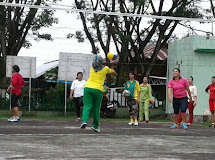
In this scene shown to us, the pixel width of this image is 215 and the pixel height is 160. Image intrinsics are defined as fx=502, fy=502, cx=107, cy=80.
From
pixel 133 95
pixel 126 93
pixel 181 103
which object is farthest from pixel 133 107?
pixel 181 103

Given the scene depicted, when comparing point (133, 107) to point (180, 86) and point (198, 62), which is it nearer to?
point (180, 86)

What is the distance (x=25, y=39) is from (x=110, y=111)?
7662 mm

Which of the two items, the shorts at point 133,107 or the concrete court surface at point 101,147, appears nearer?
the concrete court surface at point 101,147

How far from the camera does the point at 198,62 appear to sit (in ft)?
66.2

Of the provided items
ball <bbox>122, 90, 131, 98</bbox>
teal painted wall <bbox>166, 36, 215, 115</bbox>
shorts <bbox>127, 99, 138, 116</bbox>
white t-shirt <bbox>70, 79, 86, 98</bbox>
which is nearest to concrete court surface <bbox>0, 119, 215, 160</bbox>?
ball <bbox>122, 90, 131, 98</bbox>

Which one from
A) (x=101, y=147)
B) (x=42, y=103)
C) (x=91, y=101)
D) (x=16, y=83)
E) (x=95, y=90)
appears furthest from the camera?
(x=42, y=103)

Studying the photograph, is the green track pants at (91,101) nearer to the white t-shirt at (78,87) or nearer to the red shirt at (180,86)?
the red shirt at (180,86)

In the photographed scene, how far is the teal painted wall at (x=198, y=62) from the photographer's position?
20.1 m

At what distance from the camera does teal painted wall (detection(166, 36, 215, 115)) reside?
20078 mm

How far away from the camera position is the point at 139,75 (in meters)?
24.0

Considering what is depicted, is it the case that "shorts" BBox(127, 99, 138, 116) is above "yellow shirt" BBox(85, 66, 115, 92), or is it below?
below

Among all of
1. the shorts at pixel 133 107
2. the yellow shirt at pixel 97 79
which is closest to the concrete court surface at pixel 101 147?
the yellow shirt at pixel 97 79

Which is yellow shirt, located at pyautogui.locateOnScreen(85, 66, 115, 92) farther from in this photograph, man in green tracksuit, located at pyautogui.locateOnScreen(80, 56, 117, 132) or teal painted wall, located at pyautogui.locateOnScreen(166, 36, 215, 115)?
teal painted wall, located at pyautogui.locateOnScreen(166, 36, 215, 115)

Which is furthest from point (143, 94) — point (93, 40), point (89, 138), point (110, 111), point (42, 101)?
point (93, 40)
